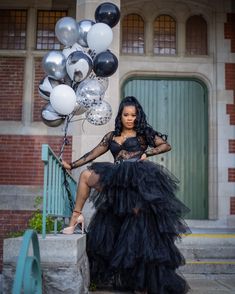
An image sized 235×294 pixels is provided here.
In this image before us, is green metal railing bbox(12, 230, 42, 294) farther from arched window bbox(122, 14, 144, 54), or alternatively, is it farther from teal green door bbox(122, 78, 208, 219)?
arched window bbox(122, 14, 144, 54)

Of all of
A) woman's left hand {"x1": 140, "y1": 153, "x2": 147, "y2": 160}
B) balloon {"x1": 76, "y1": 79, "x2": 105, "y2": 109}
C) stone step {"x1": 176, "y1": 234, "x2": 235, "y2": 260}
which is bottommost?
stone step {"x1": 176, "y1": 234, "x2": 235, "y2": 260}

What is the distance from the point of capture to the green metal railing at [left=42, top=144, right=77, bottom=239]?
10.0 ft

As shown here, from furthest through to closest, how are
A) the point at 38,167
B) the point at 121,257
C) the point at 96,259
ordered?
the point at 38,167 < the point at 96,259 < the point at 121,257

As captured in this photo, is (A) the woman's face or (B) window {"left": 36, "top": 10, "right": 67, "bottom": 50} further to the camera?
(B) window {"left": 36, "top": 10, "right": 67, "bottom": 50}

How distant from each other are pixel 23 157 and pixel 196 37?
3.53m

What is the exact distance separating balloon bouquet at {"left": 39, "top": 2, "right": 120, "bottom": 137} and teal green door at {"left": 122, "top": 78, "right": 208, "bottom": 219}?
8.95 feet

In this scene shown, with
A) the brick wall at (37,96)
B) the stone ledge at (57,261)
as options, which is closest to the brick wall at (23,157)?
the brick wall at (37,96)

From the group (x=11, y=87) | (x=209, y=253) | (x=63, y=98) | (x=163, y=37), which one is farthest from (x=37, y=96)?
(x=209, y=253)

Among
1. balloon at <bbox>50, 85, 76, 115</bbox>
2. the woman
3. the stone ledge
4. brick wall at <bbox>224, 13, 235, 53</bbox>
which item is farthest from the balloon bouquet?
brick wall at <bbox>224, 13, 235, 53</bbox>

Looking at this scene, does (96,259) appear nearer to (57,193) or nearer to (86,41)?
(57,193)

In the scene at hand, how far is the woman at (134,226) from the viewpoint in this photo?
3311 mm

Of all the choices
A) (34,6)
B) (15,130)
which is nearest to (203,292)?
(15,130)

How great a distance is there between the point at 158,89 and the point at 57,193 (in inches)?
167

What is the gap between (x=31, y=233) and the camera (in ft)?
8.17
